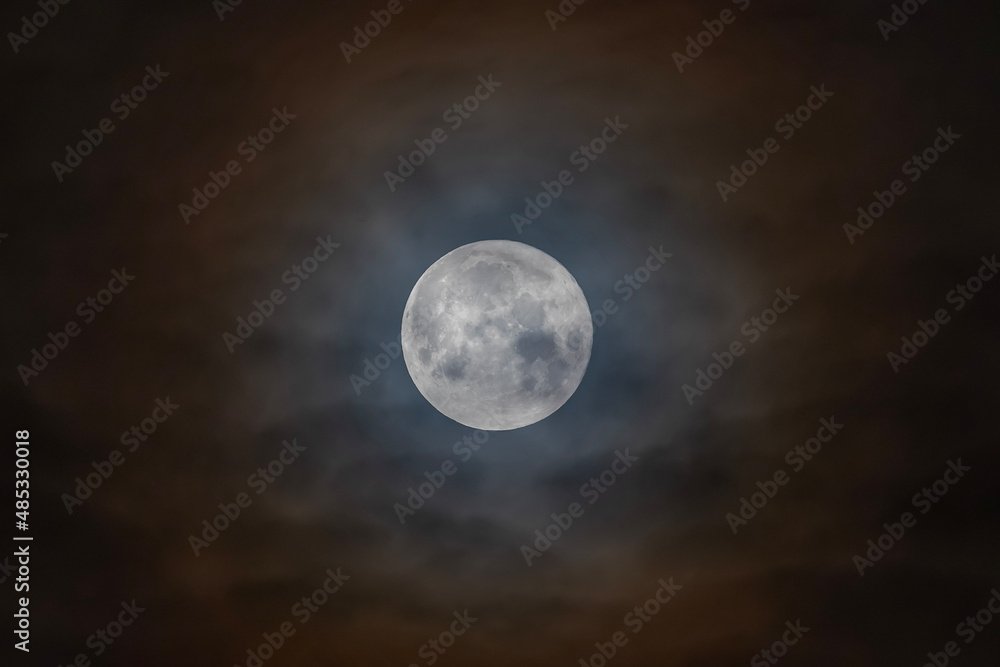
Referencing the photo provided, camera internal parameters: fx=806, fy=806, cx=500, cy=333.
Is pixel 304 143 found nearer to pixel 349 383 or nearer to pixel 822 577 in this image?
pixel 349 383

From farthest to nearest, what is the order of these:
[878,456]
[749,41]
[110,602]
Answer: [110,602]
[878,456]
[749,41]

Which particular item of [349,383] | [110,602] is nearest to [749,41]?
[349,383]

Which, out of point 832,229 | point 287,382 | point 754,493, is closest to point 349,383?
point 287,382

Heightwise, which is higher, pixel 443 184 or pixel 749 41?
pixel 749 41

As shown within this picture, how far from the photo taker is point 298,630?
3322mm

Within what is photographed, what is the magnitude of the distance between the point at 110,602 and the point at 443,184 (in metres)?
2.19

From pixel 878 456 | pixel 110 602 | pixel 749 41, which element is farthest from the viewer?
pixel 110 602

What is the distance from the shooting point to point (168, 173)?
3020 millimetres

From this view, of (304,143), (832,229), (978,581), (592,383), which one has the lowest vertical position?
(978,581)

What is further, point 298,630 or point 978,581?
point 298,630

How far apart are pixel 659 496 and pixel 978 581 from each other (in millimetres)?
1262

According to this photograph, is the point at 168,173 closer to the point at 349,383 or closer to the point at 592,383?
the point at 349,383

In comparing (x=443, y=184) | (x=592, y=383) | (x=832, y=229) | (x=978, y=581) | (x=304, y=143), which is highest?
(x=304, y=143)

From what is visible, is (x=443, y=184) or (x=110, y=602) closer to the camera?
(x=443, y=184)
